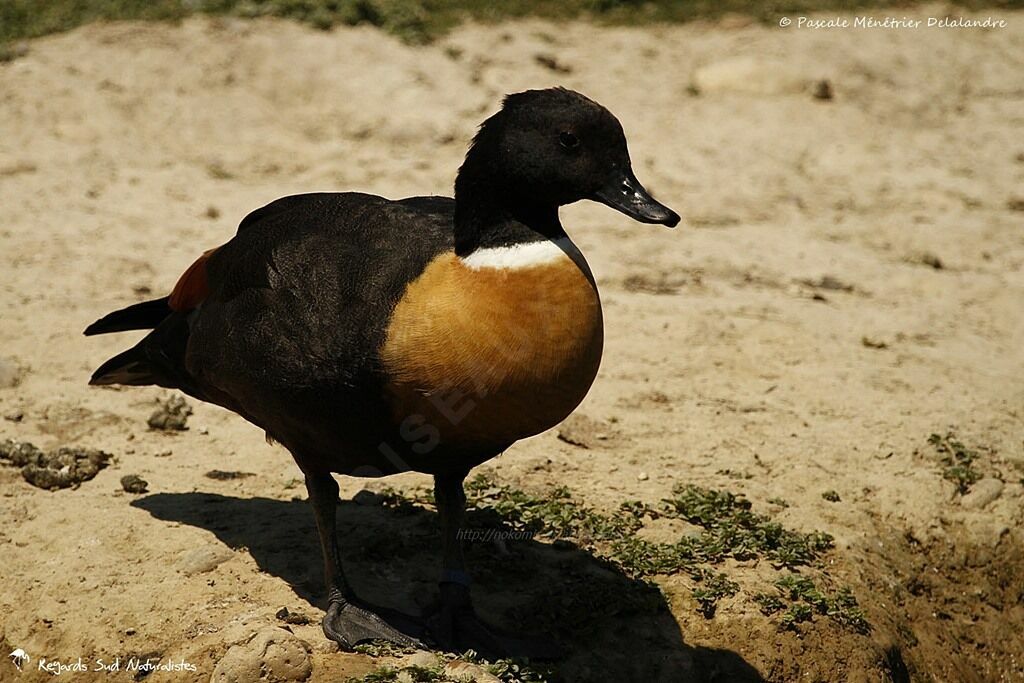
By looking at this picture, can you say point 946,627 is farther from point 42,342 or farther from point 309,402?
point 42,342

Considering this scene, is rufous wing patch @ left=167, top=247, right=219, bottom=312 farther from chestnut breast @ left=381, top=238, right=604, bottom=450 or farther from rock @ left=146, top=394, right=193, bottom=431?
chestnut breast @ left=381, top=238, right=604, bottom=450

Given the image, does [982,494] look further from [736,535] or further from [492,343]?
[492,343]

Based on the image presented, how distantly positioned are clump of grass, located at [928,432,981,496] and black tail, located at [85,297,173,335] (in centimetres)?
325

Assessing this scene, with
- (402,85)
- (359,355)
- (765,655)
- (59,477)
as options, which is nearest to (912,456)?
(765,655)

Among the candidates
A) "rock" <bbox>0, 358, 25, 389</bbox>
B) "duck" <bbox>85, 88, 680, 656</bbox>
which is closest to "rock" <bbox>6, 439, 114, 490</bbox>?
"rock" <bbox>0, 358, 25, 389</bbox>

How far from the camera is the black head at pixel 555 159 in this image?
3947 millimetres

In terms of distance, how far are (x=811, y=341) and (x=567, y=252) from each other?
9.87 ft

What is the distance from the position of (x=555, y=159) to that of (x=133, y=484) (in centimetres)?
232

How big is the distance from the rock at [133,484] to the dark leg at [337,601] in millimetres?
1012

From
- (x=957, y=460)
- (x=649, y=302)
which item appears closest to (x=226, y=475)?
(x=649, y=302)

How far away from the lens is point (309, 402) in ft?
13.4

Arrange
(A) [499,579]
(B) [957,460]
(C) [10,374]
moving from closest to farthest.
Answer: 1. (A) [499,579]
2. (B) [957,460]
3. (C) [10,374]

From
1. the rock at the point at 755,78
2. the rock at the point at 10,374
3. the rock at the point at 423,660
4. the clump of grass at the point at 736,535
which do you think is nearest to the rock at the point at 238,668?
the rock at the point at 423,660

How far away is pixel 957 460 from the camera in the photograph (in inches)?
223
